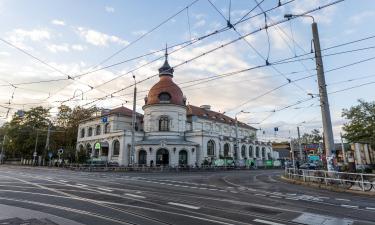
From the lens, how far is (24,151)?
68688 mm

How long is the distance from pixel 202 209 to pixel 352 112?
116 ft

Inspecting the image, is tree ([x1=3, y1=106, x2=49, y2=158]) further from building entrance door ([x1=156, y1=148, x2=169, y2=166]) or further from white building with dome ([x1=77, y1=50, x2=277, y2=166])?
building entrance door ([x1=156, y1=148, x2=169, y2=166])

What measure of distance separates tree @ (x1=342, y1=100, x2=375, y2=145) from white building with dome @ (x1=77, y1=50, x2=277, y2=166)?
17.2 metres

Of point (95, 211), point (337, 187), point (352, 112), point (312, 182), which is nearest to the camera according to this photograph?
point (95, 211)

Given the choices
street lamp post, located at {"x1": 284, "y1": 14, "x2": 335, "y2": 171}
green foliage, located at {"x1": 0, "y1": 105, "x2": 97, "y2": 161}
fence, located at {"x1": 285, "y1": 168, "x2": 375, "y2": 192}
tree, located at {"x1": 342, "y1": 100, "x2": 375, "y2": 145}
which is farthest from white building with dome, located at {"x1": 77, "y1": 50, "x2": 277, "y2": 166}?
street lamp post, located at {"x1": 284, "y1": 14, "x2": 335, "y2": 171}

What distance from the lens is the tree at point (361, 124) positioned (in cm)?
3541

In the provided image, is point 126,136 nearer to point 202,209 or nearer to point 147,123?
point 147,123

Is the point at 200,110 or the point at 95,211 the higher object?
the point at 200,110

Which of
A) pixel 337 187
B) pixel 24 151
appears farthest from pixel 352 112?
pixel 24 151

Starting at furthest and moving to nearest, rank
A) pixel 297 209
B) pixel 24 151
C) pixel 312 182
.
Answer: pixel 24 151 < pixel 312 182 < pixel 297 209

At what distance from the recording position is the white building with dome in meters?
49.8

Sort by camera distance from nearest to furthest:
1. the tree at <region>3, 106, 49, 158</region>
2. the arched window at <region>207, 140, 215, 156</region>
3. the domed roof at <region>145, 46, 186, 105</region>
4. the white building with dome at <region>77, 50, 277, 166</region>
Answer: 1. the white building with dome at <region>77, 50, 277, 166</region>
2. the arched window at <region>207, 140, 215, 156</region>
3. the domed roof at <region>145, 46, 186, 105</region>
4. the tree at <region>3, 106, 49, 158</region>

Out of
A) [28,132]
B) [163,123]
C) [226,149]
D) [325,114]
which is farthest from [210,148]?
[28,132]

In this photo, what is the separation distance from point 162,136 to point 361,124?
31643 millimetres
